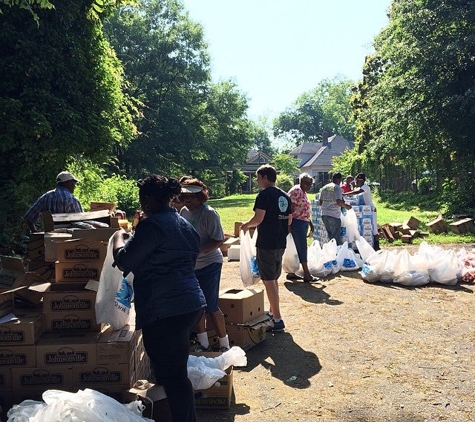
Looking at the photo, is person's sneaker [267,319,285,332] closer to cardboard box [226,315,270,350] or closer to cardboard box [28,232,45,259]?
cardboard box [226,315,270,350]

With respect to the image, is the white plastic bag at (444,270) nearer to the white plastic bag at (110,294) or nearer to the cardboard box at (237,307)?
the cardboard box at (237,307)

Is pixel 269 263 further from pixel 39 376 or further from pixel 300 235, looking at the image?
pixel 39 376

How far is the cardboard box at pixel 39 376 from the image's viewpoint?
3.39m

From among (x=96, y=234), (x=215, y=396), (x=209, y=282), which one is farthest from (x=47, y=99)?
(x=215, y=396)

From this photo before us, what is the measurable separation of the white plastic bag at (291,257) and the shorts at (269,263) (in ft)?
7.75

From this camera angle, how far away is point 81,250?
3.71 m

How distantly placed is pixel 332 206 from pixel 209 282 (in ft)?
17.5

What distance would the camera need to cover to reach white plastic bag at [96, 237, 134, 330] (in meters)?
3.46

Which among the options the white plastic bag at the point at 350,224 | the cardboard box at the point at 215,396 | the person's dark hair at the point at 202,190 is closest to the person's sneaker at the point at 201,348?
the cardboard box at the point at 215,396

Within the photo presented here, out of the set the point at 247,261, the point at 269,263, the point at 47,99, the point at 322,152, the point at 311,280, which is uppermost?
the point at 322,152

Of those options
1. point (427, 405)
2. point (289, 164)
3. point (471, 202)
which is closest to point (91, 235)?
point (427, 405)

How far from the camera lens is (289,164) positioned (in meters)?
60.4

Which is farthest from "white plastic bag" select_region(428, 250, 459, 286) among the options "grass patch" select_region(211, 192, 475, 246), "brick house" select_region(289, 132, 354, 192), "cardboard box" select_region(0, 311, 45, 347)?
"brick house" select_region(289, 132, 354, 192)

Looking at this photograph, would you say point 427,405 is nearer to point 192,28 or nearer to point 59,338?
point 59,338
